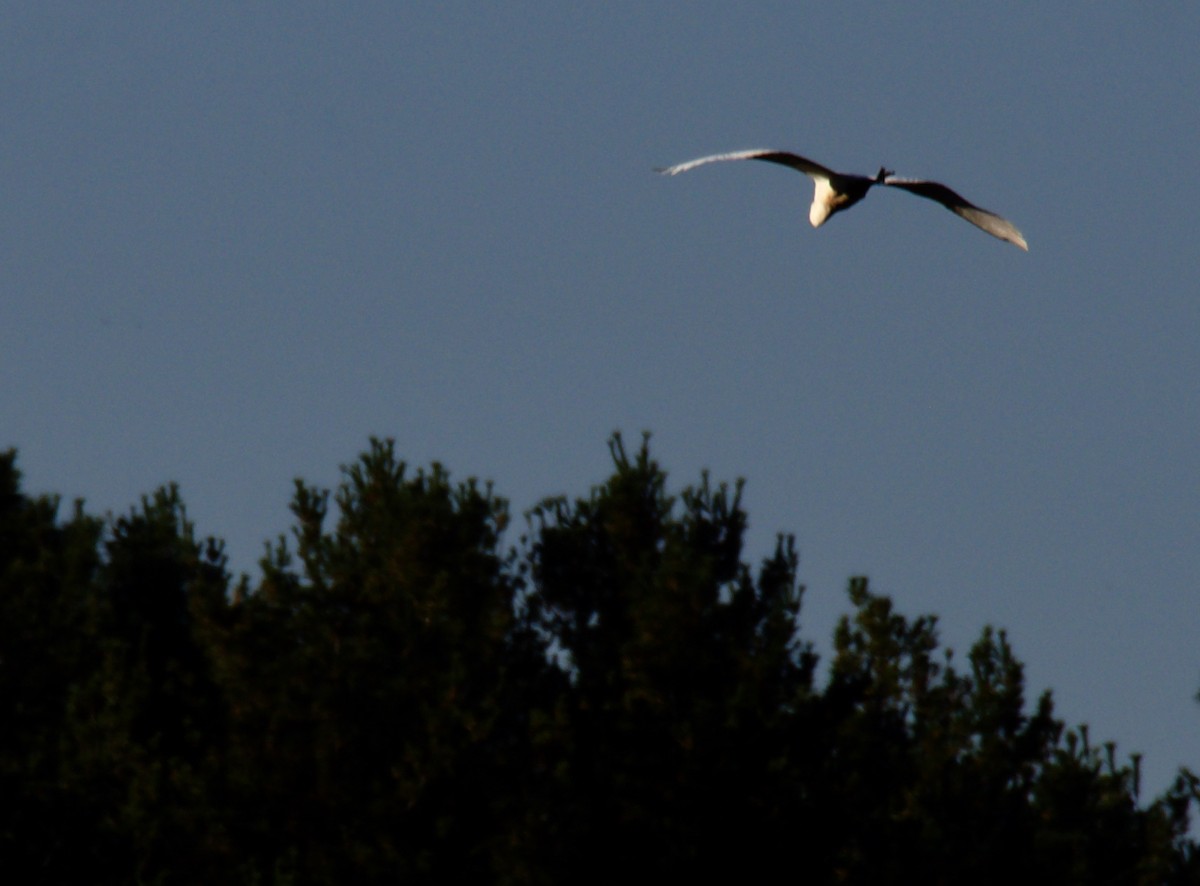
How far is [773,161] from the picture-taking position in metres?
14.8

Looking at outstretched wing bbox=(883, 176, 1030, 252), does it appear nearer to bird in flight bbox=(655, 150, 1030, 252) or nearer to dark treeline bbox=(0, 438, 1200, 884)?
bird in flight bbox=(655, 150, 1030, 252)

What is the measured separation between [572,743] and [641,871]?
1.64m

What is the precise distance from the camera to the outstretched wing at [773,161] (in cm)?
1395

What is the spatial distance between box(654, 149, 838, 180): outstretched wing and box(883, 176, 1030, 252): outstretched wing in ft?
2.31

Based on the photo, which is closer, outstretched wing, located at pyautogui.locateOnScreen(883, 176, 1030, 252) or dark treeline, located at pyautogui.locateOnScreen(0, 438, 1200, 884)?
outstretched wing, located at pyautogui.locateOnScreen(883, 176, 1030, 252)

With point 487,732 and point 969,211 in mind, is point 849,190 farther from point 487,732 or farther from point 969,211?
point 487,732

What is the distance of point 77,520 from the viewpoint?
29.1 meters

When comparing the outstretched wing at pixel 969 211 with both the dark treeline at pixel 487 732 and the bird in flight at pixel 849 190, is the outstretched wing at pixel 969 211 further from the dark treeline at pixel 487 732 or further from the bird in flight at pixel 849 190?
the dark treeline at pixel 487 732

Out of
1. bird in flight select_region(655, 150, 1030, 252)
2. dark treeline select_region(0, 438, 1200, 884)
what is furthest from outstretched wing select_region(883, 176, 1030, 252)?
dark treeline select_region(0, 438, 1200, 884)

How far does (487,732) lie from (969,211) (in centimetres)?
773

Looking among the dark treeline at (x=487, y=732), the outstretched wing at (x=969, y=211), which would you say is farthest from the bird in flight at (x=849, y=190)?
the dark treeline at (x=487, y=732)

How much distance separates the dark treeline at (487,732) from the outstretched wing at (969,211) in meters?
7.01

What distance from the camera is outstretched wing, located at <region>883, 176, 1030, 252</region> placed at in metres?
16.0

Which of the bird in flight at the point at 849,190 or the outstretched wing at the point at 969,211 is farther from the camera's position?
the outstretched wing at the point at 969,211
